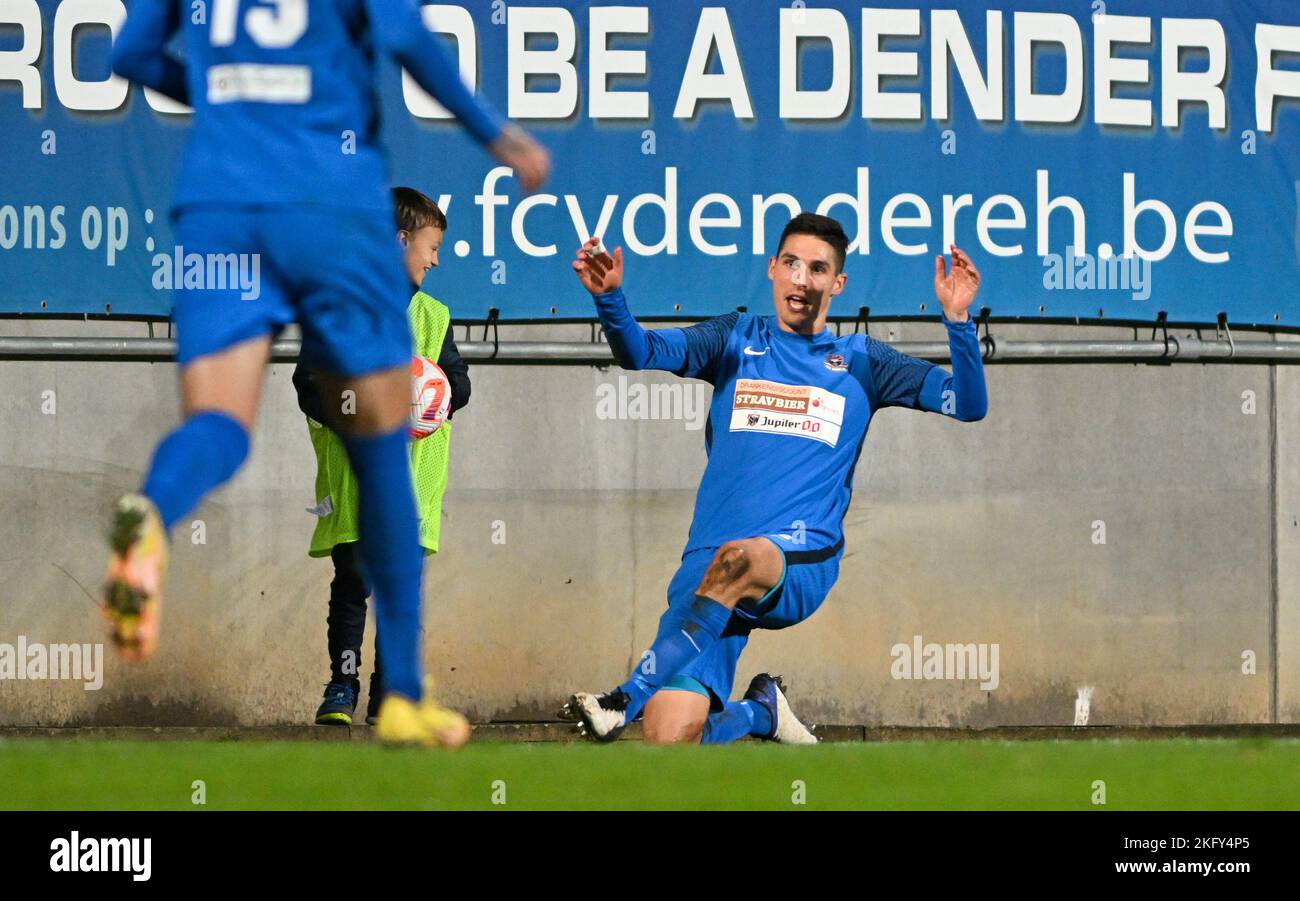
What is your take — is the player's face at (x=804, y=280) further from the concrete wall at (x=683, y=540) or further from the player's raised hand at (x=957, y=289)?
the concrete wall at (x=683, y=540)

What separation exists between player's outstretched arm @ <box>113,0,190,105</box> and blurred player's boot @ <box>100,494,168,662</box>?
1002mm

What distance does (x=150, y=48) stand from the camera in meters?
3.68

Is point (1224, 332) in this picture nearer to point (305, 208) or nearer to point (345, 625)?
point (345, 625)

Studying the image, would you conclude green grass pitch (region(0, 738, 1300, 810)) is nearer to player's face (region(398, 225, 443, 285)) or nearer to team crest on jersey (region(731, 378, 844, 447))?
player's face (region(398, 225, 443, 285))

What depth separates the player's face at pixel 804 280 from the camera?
6789 mm

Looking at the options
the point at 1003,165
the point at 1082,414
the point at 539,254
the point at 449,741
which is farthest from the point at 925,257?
the point at 449,741

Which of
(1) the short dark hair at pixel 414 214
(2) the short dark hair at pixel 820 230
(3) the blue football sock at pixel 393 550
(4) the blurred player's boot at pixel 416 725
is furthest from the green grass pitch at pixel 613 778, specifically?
(2) the short dark hair at pixel 820 230

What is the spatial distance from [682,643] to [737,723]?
1.53ft

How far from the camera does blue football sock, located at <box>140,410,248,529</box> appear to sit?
3258mm

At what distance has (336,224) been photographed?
353 cm

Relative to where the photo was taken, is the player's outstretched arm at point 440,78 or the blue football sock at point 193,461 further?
the player's outstretched arm at point 440,78

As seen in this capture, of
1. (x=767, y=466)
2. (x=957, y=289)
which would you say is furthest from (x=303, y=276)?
(x=767, y=466)

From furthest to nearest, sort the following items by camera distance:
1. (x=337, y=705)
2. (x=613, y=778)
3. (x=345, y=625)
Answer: (x=345, y=625) → (x=337, y=705) → (x=613, y=778)

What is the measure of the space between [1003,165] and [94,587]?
502cm
